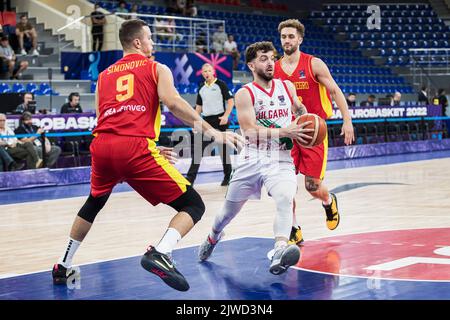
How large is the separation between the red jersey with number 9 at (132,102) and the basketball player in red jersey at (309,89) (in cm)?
236

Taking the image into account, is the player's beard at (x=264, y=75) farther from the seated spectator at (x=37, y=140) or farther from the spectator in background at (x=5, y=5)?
the spectator in background at (x=5, y=5)

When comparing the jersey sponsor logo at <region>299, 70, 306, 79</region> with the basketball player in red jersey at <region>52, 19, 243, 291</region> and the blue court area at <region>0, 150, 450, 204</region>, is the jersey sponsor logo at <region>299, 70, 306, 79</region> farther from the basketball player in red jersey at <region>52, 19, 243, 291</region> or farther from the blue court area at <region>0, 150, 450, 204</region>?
the blue court area at <region>0, 150, 450, 204</region>

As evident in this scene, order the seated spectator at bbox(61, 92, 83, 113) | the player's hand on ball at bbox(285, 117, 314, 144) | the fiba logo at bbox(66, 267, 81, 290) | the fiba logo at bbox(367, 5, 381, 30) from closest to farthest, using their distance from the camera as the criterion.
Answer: the fiba logo at bbox(66, 267, 81, 290) < the player's hand on ball at bbox(285, 117, 314, 144) < the seated spectator at bbox(61, 92, 83, 113) < the fiba logo at bbox(367, 5, 381, 30)

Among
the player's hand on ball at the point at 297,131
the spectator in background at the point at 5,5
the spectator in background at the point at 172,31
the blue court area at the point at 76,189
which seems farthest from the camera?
the spectator in background at the point at 5,5

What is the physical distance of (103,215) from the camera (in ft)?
34.1

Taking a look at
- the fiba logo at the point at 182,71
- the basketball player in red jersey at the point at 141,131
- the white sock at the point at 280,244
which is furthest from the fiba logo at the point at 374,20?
the basketball player in red jersey at the point at 141,131

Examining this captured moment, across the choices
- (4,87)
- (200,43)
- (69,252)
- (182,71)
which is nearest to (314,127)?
(69,252)

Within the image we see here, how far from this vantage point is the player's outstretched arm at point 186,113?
5.68 m

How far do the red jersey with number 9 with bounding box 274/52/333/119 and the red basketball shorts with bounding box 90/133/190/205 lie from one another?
8.12 feet

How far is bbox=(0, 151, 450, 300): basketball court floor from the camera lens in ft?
19.2

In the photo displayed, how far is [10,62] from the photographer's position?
19000 millimetres

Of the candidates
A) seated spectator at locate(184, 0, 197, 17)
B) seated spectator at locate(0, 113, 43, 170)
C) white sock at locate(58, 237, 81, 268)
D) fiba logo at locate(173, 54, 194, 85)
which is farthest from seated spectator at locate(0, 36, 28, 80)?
white sock at locate(58, 237, 81, 268)

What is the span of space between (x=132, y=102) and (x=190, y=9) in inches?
826
